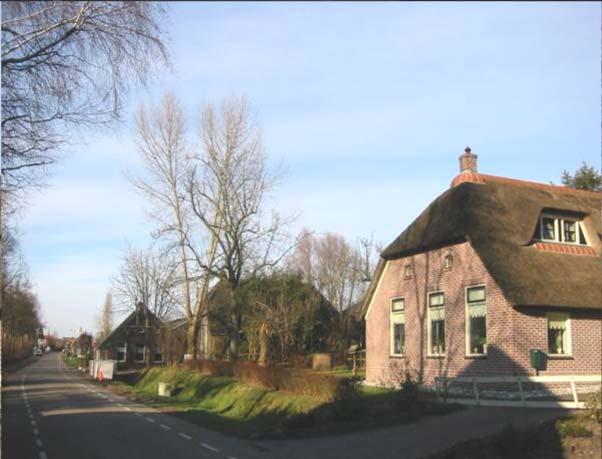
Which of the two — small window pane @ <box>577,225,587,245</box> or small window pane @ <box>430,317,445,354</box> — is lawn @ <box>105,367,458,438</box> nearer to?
small window pane @ <box>430,317,445,354</box>

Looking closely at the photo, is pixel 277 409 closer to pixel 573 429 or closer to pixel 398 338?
pixel 398 338

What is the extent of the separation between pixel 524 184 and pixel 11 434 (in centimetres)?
1898

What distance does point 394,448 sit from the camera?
1366cm

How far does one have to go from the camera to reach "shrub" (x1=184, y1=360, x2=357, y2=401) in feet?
65.0

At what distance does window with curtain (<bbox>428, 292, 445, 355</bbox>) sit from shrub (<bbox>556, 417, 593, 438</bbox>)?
11.3 metres

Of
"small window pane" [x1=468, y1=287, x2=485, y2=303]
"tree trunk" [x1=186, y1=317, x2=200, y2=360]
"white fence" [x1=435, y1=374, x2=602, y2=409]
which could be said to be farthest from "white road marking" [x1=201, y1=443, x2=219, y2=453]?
"tree trunk" [x1=186, y1=317, x2=200, y2=360]

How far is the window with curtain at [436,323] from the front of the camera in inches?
883

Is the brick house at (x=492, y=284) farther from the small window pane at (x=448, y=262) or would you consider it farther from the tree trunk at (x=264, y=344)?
the tree trunk at (x=264, y=344)

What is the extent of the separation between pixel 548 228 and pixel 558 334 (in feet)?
12.7

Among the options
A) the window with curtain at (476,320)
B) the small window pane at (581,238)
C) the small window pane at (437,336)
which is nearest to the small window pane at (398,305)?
the small window pane at (437,336)

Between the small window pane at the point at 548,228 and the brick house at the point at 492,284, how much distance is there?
3 centimetres

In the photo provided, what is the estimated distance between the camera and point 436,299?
74.8ft

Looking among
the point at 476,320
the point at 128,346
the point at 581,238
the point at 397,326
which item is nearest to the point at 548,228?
the point at 581,238

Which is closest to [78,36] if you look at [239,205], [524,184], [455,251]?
[455,251]
